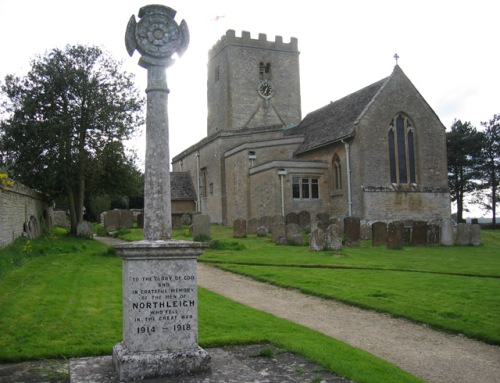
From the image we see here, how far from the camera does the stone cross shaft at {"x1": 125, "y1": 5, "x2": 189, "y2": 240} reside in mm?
5918

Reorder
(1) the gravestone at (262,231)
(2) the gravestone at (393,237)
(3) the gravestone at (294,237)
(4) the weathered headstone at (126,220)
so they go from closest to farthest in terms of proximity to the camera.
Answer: (2) the gravestone at (393,237) → (3) the gravestone at (294,237) → (1) the gravestone at (262,231) → (4) the weathered headstone at (126,220)

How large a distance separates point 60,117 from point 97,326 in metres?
19.3

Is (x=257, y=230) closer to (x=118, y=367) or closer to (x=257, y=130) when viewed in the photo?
(x=257, y=130)

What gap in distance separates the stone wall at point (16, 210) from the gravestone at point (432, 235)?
1621 cm

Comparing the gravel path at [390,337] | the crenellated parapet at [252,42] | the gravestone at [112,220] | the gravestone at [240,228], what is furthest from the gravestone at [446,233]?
the crenellated parapet at [252,42]

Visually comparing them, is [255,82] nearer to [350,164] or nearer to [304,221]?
[350,164]

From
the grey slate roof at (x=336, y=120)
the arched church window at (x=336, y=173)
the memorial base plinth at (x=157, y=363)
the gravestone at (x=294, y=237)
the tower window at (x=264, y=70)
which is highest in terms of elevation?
the tower window at (x=264, y=70)

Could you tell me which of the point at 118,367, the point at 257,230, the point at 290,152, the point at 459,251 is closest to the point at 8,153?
the point at 257,230

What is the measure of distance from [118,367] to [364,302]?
5.71 m

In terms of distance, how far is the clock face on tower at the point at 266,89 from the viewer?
139 ft

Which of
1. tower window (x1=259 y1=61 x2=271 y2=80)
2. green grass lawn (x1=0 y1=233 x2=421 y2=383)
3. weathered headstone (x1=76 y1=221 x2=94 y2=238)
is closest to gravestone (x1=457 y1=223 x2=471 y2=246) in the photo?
green grass lawn (x1=0 y1=233 x2=421 y2=383)

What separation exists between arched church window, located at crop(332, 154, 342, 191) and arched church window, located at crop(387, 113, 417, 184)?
284cm

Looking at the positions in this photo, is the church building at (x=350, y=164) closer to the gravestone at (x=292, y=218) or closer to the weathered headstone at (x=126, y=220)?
the gravestone at (x=292, y=218)

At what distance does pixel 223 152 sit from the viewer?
121ft
